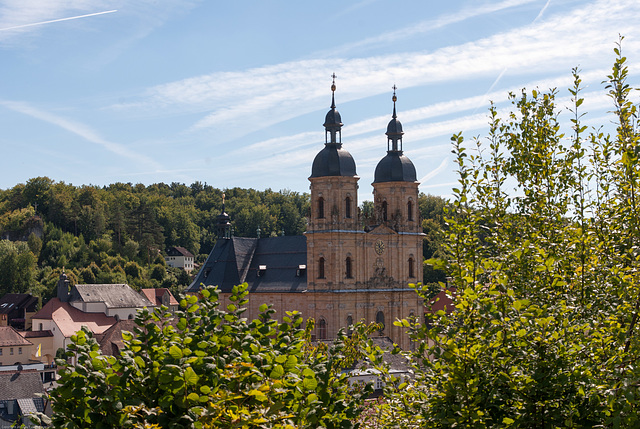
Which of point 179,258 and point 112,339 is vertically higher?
point 179,258

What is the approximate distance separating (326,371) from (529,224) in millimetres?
4035

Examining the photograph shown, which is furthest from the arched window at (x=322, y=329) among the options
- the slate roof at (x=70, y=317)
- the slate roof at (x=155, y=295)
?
the slate roof at (x=155, y=295)

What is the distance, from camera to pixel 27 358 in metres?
66.8

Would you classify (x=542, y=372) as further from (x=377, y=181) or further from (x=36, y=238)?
(x=36, y=238)

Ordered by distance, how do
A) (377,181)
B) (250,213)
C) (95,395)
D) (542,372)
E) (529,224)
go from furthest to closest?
(250,213), (377,181), (529,224), (542,372), (95,395)

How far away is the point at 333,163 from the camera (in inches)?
2227

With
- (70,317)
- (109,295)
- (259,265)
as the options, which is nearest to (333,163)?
(259,265)

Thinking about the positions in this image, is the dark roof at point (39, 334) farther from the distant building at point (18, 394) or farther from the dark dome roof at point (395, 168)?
the dark dome roof at point (395, 168)

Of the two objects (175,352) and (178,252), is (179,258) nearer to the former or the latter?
(178,252)

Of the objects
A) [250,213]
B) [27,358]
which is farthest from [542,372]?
[250,213]

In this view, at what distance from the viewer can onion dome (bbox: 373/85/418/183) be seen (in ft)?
196

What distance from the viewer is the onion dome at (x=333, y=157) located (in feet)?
186

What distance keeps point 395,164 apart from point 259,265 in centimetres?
1599

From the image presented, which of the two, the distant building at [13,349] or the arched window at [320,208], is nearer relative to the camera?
the arched window at [320,208]
